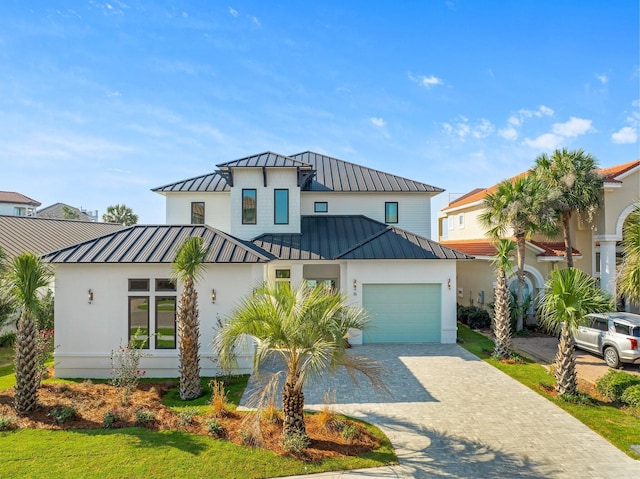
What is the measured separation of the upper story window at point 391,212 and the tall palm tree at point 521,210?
203 inches

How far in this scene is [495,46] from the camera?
49.0 ft

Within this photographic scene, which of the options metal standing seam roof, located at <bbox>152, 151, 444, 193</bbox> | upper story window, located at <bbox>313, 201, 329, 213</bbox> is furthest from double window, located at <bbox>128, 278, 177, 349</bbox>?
upper story window, located at <bbox>313, 201, 329, 213</bbox>

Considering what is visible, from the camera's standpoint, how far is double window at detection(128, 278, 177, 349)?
459 inches

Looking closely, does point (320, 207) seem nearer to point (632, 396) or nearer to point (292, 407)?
point (292, 407)

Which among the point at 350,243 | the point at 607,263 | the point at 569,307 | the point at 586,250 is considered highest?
the point at 350,243

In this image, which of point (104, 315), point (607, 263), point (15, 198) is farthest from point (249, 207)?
point (15, 198)

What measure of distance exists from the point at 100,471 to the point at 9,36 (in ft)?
47.2

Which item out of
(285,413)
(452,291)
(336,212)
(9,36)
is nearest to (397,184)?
(336,212)

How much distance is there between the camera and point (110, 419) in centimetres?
791

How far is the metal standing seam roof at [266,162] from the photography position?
697 inches

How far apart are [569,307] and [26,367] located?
48.2 ft

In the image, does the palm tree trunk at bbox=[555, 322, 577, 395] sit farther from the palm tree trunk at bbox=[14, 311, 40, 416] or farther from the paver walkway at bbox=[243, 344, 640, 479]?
the palm tree trunk at bbox=[14, 311, 40, 416]

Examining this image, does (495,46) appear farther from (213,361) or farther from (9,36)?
(9,36)

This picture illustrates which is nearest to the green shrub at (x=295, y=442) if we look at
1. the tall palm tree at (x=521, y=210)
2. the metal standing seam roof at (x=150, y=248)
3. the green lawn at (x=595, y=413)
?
the metal standing seam roof at (x=150, y=248)
